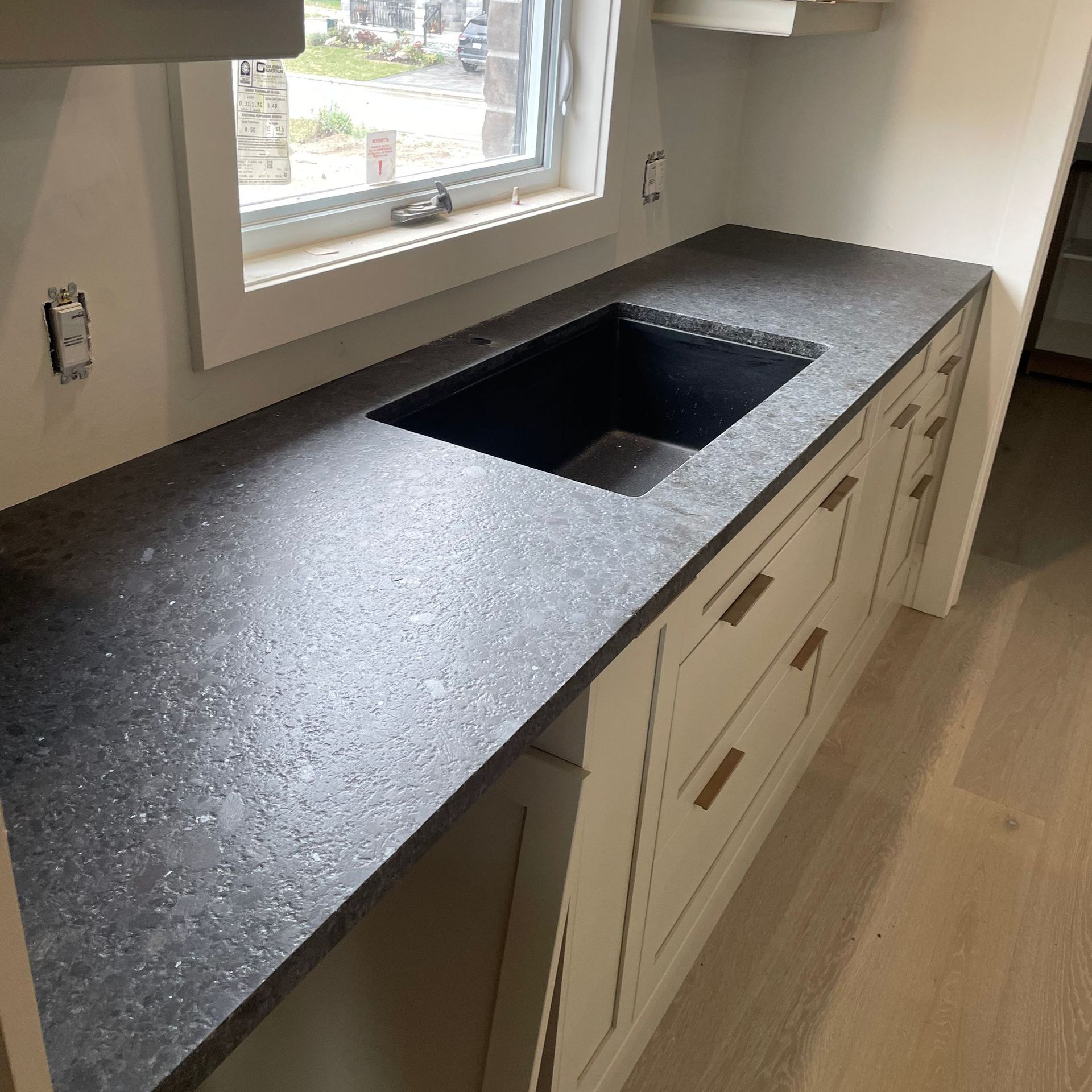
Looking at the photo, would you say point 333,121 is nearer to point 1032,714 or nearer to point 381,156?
point 381,156

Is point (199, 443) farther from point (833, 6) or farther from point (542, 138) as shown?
point (833, 6)

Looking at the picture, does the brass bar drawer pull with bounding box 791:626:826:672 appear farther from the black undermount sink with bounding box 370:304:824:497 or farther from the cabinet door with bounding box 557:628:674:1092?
the cabinet door with bounding box 557:628:674:1092

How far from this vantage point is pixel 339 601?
3.26 feet

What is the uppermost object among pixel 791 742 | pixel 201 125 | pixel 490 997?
pixel 201 125

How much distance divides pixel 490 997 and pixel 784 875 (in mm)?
959

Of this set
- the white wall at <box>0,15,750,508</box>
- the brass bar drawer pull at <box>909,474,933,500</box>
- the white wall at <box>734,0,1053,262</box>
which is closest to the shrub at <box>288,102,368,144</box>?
the white wall at <box>0,15,750,508</box>

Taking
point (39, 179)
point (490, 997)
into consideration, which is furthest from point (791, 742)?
point (39, 179)

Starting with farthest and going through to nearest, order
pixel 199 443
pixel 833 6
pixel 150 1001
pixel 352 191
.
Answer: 1. pixel 833 6
2. pixel 352 191
3. pixel 199 443
4. pixel 150 1001

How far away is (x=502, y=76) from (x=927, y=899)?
163 cm

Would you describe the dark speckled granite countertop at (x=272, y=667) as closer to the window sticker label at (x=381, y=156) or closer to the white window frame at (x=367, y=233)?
the white window frame at (x=367, y=233)

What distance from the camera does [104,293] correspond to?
113cm

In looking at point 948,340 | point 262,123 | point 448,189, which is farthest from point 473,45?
point 948,340

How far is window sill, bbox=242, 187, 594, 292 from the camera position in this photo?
1.37m

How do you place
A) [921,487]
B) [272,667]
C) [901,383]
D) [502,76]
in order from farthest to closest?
[921,487], [901,383], [502,76], [272,667]
